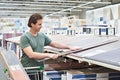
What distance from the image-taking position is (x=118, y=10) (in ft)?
47.1

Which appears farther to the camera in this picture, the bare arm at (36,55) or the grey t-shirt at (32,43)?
the grey t-shirt at (32,43)

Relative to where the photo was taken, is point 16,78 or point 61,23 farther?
point 61,23

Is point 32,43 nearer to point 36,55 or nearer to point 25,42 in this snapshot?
point 25,42

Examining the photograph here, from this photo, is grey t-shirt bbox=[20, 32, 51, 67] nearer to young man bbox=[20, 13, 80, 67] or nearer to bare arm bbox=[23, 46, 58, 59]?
young man bbox=[20, 13, 80, 67]

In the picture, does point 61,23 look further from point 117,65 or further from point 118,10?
point 117,65

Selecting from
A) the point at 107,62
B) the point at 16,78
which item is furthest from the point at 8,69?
the point at 107,62

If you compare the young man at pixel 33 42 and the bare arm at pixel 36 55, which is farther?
the young man at pixel 33 42

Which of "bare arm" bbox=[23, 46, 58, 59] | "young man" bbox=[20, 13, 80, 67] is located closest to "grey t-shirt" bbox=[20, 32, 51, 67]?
"young man" bbox=[20, 13, 80, 67]

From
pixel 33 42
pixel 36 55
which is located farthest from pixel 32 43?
pixel 36 55

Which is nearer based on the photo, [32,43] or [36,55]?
[36,55]

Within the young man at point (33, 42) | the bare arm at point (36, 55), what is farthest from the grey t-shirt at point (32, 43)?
the bare arm at point (36, 55)

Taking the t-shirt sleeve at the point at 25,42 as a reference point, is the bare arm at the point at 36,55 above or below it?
below

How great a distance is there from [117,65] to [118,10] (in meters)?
13.4

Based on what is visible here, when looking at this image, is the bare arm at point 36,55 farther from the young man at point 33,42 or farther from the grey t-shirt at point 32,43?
the grey t-shirt at point 32,43
